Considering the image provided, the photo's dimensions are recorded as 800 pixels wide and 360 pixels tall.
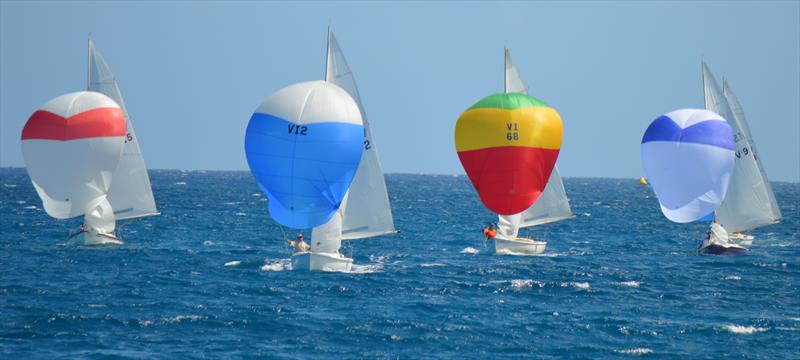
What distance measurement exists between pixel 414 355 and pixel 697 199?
2891cm

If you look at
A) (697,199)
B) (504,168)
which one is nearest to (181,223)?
(504,168)

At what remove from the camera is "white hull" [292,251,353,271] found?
4350 cm

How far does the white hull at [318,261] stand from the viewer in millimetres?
43500

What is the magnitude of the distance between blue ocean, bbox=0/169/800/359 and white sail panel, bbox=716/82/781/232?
2.16m

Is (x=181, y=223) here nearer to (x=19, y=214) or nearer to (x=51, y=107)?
(x=19, y=214)

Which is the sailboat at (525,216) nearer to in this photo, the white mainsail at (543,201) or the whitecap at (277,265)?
the white mainsail at (543,201)

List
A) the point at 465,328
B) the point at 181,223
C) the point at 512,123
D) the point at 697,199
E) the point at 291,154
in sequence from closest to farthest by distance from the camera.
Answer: the point at 465,328
the point at 291,154
the point at 512,123
the point at 697,199
the point at 181,223

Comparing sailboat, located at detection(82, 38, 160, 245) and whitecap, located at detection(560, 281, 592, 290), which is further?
sailboat, located at detection(82, 38, 160, 245)

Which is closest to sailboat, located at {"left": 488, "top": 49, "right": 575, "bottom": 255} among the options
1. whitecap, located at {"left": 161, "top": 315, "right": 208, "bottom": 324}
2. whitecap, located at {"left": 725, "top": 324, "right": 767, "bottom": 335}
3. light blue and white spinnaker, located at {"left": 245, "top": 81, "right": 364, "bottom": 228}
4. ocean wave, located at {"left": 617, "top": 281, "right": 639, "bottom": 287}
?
ocean wave, located at {"left": 617, "top": 281, "right": 639, "bottom": 287}

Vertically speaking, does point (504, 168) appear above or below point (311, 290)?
above

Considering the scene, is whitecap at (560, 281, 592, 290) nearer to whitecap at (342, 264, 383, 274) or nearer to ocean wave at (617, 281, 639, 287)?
ocean wave at (617, 281, 639, 287)

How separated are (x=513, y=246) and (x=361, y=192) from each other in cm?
1191

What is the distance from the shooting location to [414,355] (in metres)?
30.0

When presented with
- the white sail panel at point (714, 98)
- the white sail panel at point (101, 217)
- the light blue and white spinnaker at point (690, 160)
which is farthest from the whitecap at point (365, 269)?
the white sail panel at point (714, 98)
